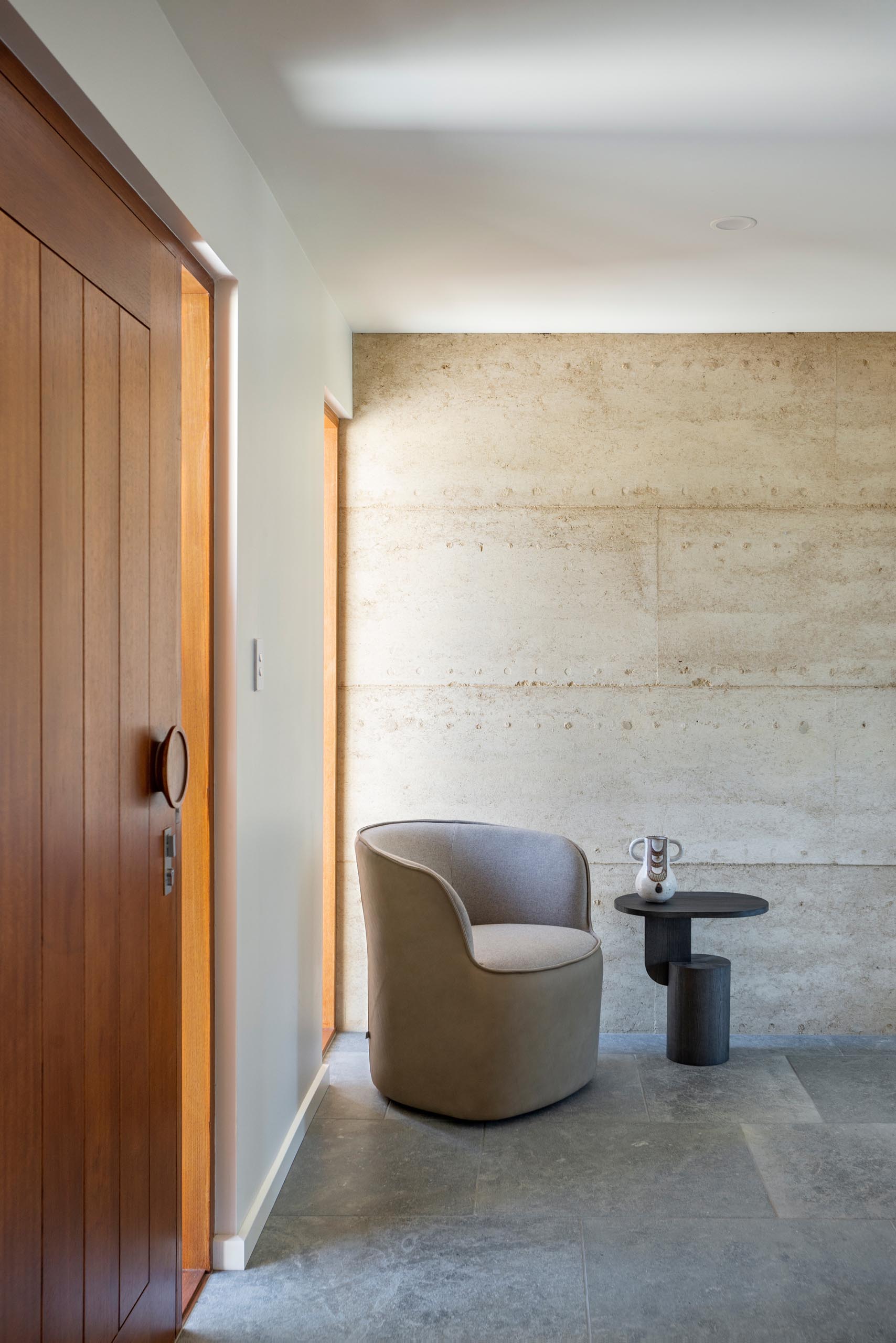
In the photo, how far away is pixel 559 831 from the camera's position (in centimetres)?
440

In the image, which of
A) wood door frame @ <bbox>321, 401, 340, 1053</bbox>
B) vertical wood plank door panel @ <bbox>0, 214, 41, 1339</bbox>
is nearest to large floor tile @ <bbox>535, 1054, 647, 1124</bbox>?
wood door frame @ <bbox>321, 401, 340, 1053</bbox>

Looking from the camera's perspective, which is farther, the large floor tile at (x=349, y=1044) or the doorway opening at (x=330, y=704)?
the doorway opening at (x=330, y=704)

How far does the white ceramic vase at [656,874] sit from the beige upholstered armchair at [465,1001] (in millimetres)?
376

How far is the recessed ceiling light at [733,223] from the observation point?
10.2 feet

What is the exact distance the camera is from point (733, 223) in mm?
3160

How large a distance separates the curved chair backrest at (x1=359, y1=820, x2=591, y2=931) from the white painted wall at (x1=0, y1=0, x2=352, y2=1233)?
0.45 meters

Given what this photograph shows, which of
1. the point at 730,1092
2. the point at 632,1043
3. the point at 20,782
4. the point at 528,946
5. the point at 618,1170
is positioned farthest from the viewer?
the point at 632,1043

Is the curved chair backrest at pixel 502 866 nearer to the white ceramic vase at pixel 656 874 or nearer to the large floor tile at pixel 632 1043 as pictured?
the white ceramic vase at pixel 656 874

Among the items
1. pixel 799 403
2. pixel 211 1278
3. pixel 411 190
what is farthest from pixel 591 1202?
pixel 799 403

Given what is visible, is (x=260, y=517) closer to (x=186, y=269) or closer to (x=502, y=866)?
(x=186, y=269)

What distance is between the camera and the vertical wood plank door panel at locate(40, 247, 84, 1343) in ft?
5.40

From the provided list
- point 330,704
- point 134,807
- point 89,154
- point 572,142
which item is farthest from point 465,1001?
point 89,154

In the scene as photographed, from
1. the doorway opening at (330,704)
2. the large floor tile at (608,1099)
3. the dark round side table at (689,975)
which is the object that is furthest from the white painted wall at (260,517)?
the dark round side table at (689,975)

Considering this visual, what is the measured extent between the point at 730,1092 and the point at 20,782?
9.76 feet
